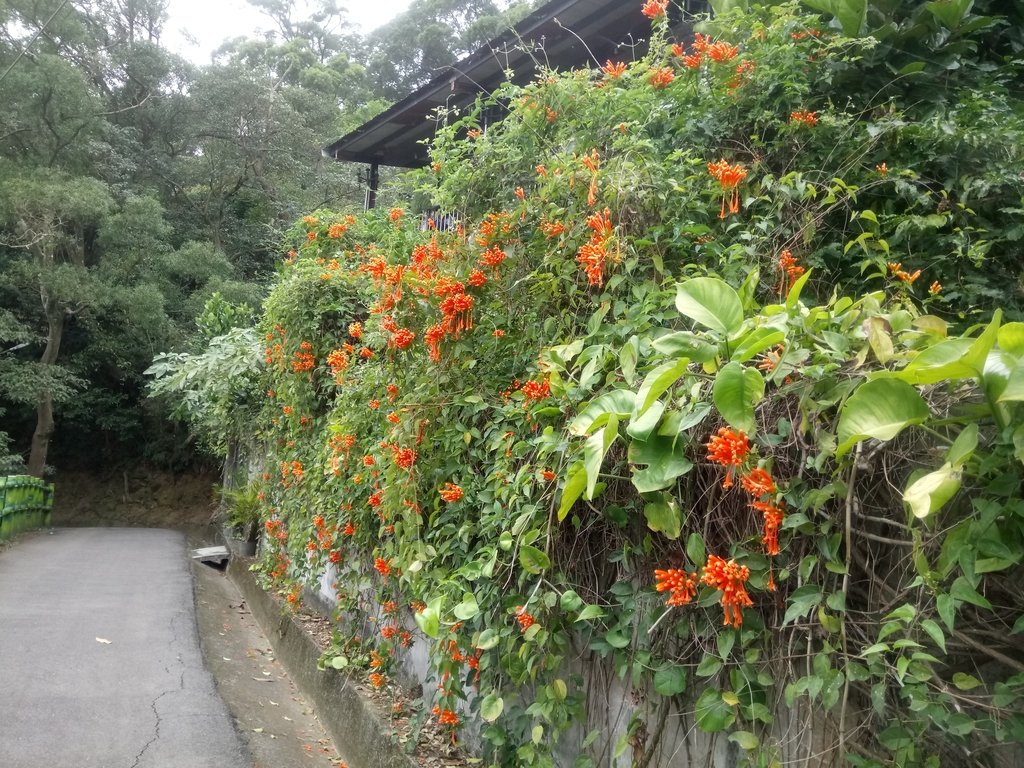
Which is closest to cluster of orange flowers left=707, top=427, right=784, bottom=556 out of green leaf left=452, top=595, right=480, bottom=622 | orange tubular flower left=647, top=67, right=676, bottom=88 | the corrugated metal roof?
green leaf left=452, top=595, right=480, bottom=622

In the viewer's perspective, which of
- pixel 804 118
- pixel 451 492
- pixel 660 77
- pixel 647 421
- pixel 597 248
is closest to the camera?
pixel 647 421

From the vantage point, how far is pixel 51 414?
21.1 meters

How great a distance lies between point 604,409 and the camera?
A: 2141 mm

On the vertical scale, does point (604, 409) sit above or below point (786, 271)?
below

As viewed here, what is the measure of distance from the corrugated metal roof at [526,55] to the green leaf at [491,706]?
14.4 feet

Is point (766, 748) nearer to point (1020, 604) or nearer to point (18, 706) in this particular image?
point (1020, 604)

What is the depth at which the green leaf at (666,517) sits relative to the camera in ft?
6.99

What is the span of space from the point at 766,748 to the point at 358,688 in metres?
3.25

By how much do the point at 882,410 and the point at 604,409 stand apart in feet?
2.36

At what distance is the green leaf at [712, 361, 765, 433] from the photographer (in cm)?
177

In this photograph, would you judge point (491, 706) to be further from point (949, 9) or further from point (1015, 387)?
point (949, 9)

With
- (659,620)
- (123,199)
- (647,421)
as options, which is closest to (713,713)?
(659,620)

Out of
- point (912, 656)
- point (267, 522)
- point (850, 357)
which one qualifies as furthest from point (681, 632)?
point (267, 522)

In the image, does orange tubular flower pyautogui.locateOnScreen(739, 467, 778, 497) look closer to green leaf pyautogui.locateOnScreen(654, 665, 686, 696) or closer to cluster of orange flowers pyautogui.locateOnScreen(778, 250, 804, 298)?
green leaf pyautogui.locateOnScreen(654, 665, 686, 696)
